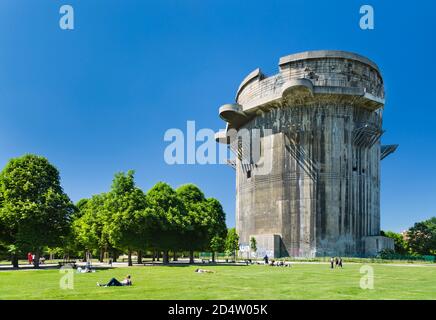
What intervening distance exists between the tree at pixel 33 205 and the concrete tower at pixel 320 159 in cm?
3998

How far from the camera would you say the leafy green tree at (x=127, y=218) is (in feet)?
167

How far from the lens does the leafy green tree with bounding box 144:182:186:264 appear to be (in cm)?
5319

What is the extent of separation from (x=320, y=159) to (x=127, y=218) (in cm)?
3893

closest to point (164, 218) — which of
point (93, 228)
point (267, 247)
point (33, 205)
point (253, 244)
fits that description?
point (93, 228)

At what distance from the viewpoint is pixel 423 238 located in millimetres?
96500

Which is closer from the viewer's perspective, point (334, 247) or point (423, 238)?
point (334, 247)

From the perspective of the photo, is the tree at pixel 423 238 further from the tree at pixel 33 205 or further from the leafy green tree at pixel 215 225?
the tree at pixel 33 205

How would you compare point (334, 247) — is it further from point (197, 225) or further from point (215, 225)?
point (197, 225)
